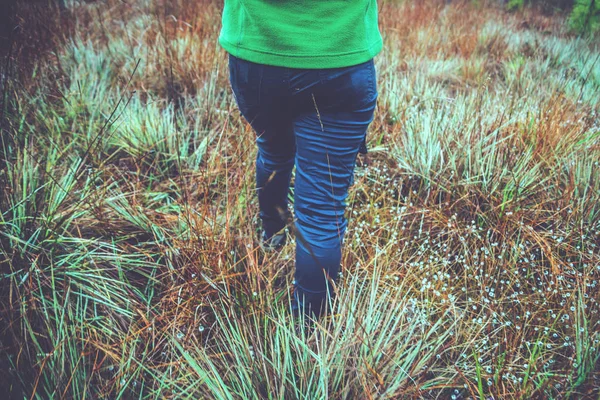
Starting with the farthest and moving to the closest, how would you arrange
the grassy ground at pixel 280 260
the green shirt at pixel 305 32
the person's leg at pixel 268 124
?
the grassy ground at pixel 280 260 < the person's leg at pixel 268 124 < the green shirt at pixel 305 32

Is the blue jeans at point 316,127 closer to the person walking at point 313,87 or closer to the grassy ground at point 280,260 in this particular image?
the person walking at point 313,87

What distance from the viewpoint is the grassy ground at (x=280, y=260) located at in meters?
1.30

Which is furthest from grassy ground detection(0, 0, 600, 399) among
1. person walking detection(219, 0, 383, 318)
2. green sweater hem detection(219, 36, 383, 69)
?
green sweater hem detection(219, 36, 383, 69)

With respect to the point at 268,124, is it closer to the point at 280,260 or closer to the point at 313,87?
the point at 313,87

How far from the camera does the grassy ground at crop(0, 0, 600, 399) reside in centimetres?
130

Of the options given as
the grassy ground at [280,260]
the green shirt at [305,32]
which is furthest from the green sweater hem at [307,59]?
the grassy ground at [280,260]

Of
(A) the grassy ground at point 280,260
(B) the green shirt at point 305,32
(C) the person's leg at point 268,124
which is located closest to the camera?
(B) the green shirt at point 305,32

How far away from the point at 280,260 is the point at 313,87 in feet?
3.44

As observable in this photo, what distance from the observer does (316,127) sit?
43.9 inches

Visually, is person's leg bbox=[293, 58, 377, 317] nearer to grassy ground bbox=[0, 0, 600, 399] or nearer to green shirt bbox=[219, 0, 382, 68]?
green shirt bbox=[219, 0, 382, 68]

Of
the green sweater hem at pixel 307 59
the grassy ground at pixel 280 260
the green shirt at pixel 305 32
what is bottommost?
the grassy ground at pixel 280 260

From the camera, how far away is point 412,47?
Answer: 14.8 feet

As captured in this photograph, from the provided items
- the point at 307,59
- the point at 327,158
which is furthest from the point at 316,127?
the point at 307,59

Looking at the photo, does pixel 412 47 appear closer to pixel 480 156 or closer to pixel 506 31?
pixel 506 31
